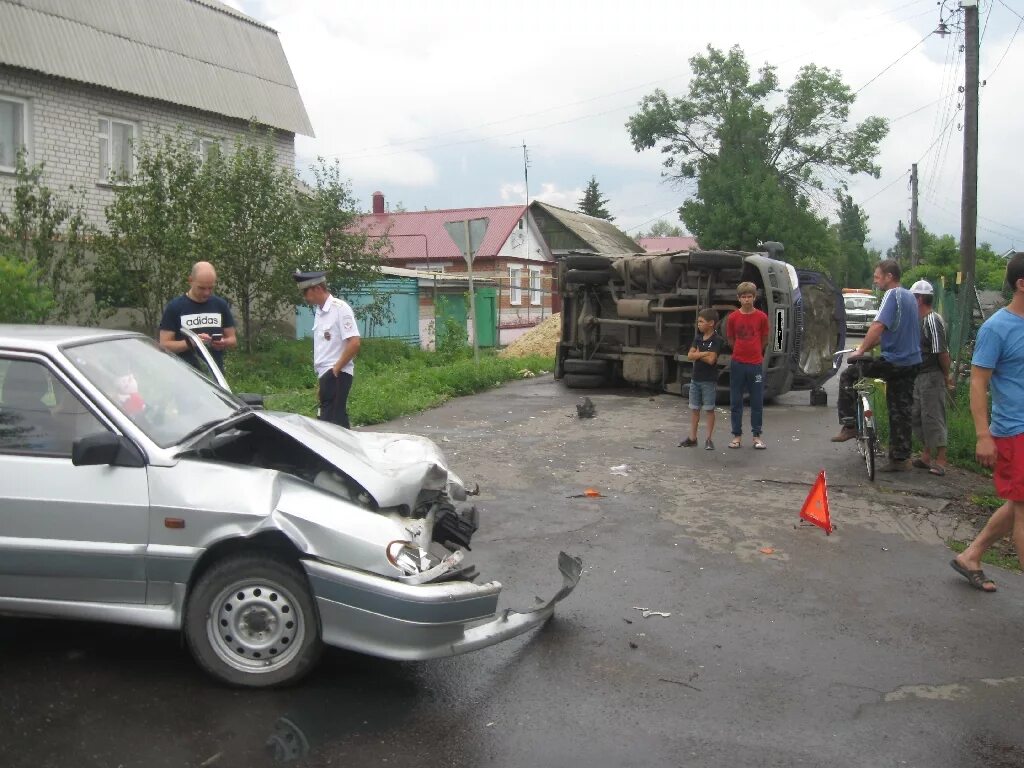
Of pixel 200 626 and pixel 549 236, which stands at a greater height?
pixel 549 236

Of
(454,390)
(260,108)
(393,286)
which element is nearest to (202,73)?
(260,108)

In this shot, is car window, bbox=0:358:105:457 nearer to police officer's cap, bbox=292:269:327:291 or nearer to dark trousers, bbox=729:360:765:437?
police officer's cap, bbox=292:269:327:291

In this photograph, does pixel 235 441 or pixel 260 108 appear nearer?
pixel 235 441

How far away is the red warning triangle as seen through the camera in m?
7.15

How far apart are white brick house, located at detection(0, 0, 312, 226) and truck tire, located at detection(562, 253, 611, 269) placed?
7738 millimetres

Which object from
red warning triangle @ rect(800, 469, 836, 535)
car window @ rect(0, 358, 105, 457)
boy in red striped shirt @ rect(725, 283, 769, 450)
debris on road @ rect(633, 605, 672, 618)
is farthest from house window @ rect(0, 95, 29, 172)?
debris on road @ rect(633, 605, 672, 618)

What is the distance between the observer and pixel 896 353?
8.98 metres

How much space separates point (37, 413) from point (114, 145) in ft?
59.8

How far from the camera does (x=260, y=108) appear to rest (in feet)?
77.1

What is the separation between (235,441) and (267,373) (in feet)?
45.2

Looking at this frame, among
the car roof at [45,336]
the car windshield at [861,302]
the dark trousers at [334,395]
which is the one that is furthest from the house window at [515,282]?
the car roof at [45,336]

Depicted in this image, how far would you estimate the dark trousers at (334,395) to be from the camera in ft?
26.1

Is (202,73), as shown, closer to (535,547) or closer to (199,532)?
A: (535,547)

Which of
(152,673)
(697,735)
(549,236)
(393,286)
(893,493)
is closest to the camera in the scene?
(697,735)
